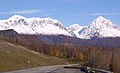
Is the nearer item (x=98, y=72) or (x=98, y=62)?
(x=98, y=72)

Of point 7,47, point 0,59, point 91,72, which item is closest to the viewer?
point 91,72

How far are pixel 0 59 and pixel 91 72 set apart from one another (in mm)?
79260

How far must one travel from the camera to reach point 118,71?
7225 cm

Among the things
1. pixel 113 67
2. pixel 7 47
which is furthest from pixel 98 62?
pixel 7 47

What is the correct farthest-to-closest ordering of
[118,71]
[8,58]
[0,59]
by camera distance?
[8,58] → [0,59] → [118,71]

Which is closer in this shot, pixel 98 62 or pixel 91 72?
pixel 91 72

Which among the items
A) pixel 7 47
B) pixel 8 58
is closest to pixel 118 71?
pixel 8 58

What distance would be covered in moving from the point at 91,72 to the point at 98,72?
58.9 inches

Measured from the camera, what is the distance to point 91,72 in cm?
5478

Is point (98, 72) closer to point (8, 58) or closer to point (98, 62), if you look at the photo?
point (98, 62)

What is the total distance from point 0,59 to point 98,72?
78.7 m

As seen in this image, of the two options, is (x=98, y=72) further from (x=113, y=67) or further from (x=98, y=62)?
(x=98, y=62)

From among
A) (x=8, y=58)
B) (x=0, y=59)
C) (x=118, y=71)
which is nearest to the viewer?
(x=118, y=71)

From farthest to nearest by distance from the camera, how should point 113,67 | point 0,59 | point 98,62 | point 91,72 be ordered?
1. point 0,59
2. point 98,62
3. point 113,67
4. point 91,72
